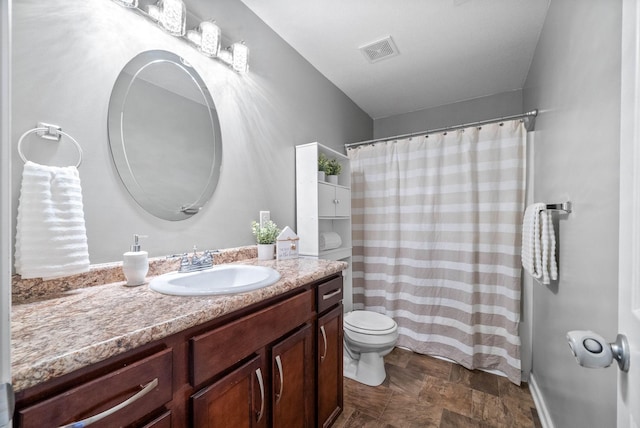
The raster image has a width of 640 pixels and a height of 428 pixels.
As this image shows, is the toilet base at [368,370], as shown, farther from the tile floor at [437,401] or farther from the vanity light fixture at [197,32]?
the vanity light fixture at [197,32]

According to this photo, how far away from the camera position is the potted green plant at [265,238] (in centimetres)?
160

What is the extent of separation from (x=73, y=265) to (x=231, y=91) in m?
1.14

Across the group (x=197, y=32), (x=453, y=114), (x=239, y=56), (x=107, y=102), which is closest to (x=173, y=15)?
(x=197, y=32)

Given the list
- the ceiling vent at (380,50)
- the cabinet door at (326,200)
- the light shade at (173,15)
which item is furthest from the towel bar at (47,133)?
the ceiling vent at (380,50)

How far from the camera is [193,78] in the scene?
136 centimetres

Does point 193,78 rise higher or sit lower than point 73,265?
higher

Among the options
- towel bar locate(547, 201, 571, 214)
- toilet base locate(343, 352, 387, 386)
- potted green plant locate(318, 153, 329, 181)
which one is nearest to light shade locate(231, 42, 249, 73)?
potted green plant locate(318, 153, 329, 181)

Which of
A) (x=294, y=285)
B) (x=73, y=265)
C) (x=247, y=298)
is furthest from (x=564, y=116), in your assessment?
(x=73, y=265)

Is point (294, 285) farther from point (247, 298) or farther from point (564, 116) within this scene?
point (564, 116)

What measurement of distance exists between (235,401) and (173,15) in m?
1.56

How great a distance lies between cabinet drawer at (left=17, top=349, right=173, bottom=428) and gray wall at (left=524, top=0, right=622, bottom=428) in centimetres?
129

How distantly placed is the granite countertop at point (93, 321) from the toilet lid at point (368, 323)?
1.08 metres

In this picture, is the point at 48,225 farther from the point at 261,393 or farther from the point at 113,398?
the point at 261,393

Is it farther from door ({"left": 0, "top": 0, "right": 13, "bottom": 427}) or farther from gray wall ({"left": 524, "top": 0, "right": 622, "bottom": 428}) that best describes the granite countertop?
gray wall ({"left": 524, "top": 0, "right": 622, "bottom": 428})
